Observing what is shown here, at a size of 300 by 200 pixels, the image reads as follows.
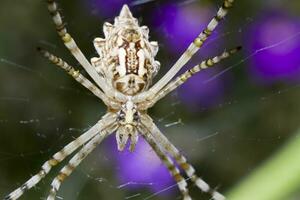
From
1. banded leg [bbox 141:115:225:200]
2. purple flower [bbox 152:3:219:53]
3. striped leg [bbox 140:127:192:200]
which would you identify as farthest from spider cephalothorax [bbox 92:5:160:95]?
purple flower [bbox 152:3:219:53]

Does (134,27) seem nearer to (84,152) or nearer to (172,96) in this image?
(84,152)

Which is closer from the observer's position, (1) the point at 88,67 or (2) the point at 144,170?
(1) the point at 88,67

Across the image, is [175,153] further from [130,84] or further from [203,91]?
[203,91]

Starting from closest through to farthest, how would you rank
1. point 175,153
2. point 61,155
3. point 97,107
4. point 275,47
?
point 61,155
point 175,153
point 275,47
point 97,107

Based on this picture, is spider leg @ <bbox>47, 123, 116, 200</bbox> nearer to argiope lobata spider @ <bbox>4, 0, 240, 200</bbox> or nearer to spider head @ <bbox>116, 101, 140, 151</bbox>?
argiope lobata spider @ <bbox>4, 0, 240, 200</bbox>

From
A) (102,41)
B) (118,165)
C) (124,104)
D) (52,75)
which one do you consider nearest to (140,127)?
(124,104)

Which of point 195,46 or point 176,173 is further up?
point 195,46

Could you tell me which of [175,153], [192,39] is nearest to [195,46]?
[175,153]
